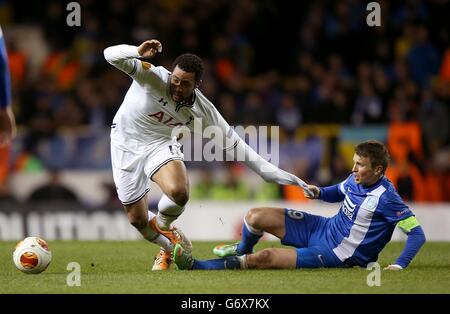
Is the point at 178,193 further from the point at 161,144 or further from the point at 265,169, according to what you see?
the point at 265,169

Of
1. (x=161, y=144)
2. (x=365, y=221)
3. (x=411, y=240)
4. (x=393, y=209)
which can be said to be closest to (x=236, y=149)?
(x=161, y=144)

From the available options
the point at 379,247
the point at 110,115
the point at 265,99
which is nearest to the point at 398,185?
the point at 265,99

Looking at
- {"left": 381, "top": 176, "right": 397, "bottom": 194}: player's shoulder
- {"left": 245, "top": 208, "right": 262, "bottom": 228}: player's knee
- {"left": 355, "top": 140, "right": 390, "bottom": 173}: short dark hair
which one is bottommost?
{"left": 245, "top": 208, "right": 262, "bottom": 228}: player's knee

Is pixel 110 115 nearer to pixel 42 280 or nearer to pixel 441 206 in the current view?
pixel 441 206

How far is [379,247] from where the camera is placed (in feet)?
24.5

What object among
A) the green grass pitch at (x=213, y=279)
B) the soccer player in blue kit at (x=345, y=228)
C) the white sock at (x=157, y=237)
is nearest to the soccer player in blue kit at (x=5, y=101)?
the green grass pitch at (x=213, y=279)

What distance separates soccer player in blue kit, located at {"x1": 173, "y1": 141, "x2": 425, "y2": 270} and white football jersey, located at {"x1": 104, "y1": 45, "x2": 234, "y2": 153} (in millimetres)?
879

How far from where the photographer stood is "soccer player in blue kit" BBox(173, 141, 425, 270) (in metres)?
7.36

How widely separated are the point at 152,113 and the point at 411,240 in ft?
8.04

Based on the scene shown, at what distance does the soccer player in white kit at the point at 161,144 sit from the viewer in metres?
7.79

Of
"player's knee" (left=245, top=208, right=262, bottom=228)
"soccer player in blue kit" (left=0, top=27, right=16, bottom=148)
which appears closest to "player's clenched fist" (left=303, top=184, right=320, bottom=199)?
"player's knee" (left=245, top=208, right=262, bottom=228)

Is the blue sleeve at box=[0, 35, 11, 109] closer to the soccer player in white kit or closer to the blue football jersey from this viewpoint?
the soccer player in white kit

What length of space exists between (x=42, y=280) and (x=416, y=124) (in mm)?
8053

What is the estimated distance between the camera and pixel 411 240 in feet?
23.8
